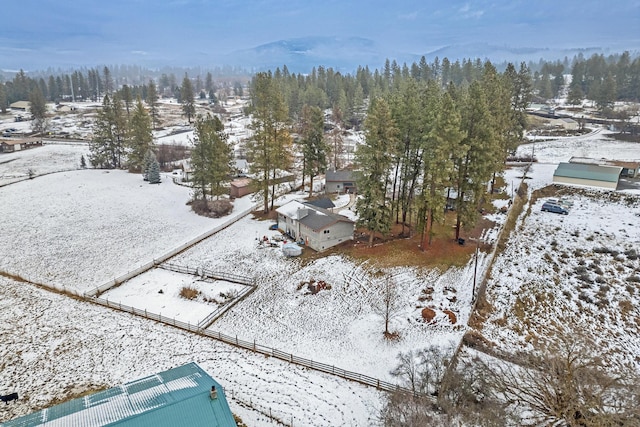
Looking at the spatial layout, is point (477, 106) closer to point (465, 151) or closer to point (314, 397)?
point (465, 151)

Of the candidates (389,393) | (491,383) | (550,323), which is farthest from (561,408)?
(550,323)

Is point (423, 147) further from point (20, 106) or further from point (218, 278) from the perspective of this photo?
point (20, 106)

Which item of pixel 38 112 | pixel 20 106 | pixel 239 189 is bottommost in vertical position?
pixel 239 189

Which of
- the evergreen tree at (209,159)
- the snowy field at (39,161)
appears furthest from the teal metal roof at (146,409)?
the snowy field at (39,161)

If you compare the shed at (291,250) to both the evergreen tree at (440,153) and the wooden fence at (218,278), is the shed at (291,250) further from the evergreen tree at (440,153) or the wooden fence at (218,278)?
the evergreen tree at (440,153)

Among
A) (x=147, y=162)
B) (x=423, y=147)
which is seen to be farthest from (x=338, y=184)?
(x=147, y=162)

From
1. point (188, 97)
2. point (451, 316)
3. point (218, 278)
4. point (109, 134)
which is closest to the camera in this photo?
point (451, 316)
